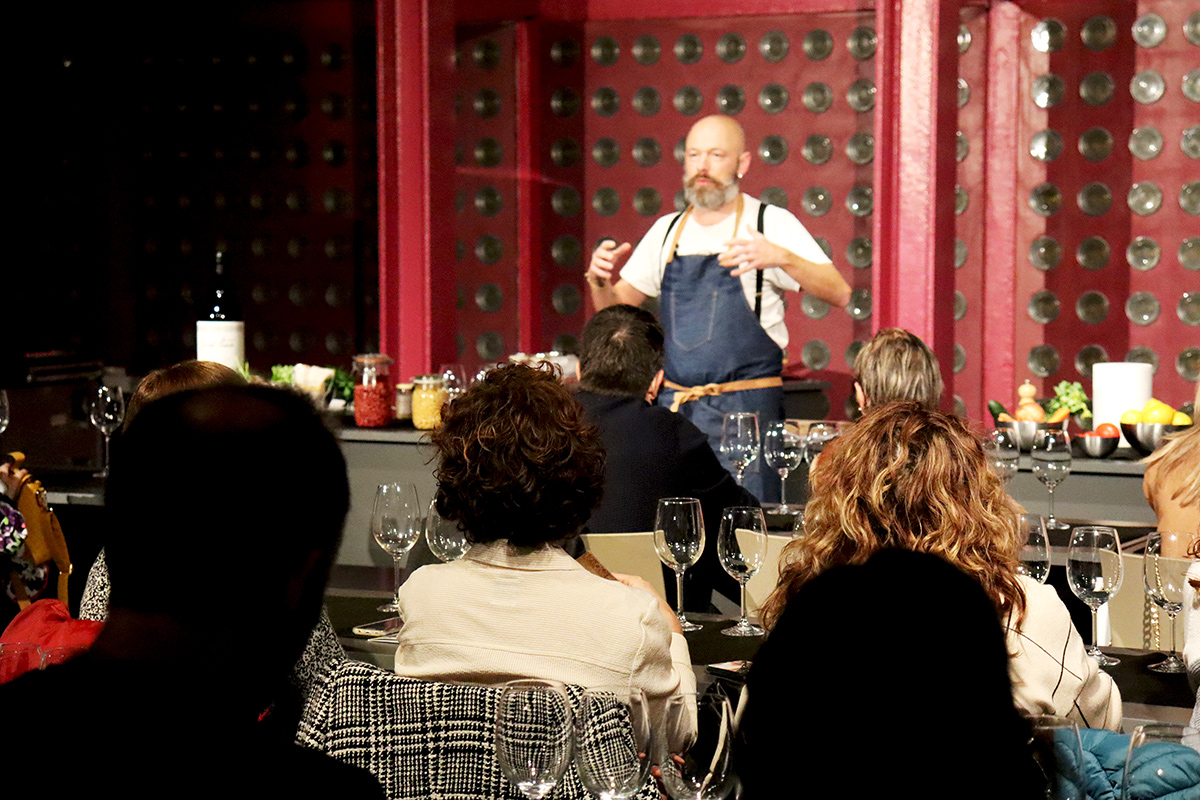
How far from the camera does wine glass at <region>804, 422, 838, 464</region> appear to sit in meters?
4.13

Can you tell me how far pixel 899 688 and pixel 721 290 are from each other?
16.6 feet

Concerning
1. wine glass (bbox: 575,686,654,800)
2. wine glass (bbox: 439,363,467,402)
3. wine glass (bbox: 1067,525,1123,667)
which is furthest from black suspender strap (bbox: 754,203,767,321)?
wine glass (bbox: 575,686,654,800)

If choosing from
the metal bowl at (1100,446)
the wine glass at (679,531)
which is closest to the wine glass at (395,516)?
the wine glass at (679,531)

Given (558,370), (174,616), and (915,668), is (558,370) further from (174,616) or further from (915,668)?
(915,668)

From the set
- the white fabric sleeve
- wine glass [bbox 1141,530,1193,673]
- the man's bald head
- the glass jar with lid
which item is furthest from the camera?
the white fabric sleeve

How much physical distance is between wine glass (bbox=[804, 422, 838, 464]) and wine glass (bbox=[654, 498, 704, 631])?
133 centimetres

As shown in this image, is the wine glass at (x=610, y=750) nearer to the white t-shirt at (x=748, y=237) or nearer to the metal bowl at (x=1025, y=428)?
the metal bowl at (x=1025, y=428)

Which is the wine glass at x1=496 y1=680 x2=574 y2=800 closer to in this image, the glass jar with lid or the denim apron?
the glass jar with lid

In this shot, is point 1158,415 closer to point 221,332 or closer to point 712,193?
point 712,193

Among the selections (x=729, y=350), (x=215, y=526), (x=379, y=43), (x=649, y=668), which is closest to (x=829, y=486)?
(x=649, y=668)

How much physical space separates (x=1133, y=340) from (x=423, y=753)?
242 inches

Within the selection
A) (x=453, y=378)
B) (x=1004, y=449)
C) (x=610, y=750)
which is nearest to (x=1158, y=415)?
(x=1004, y=449)

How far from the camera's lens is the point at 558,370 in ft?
8.29

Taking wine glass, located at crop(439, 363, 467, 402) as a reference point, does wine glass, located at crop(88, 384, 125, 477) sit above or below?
below
